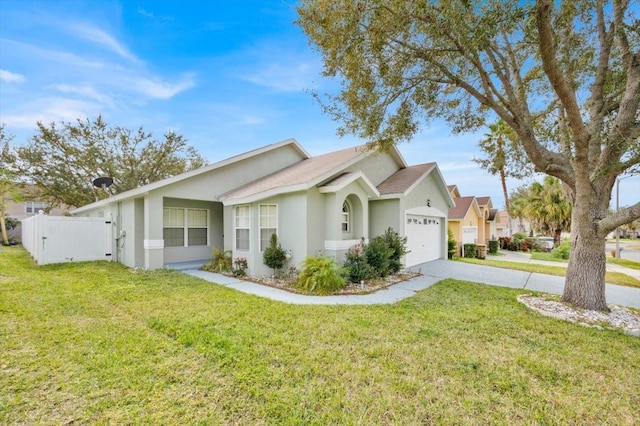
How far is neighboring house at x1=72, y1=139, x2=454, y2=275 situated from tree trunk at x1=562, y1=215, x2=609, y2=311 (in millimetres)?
5943

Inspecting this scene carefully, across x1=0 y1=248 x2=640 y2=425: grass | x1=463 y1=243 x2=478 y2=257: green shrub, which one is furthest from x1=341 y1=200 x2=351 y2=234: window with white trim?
x1=463 y1=243 x2=478 y2=257: green shrub

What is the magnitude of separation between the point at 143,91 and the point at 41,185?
52.8ft

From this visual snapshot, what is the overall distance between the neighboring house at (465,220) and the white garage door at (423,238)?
19.2ft

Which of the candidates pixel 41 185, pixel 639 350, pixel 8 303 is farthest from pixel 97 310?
pixel 41 185

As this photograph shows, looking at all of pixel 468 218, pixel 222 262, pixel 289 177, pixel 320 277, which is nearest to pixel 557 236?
pixel 468 218

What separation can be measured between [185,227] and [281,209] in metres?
5.89

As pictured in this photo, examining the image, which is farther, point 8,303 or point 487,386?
point 8,303

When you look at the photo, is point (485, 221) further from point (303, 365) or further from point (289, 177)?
point (303, 365)

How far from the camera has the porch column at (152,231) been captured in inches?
432

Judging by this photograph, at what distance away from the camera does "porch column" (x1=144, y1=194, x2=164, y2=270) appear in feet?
36.0

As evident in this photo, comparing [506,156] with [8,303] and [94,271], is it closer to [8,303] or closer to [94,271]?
[8,303]

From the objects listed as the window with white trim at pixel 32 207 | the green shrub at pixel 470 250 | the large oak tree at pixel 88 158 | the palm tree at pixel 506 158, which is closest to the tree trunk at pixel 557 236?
the green shrub at pixel 470 250

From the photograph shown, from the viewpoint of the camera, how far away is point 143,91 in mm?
13938

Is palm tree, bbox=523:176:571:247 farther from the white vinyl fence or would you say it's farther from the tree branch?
the white vinyl fence
